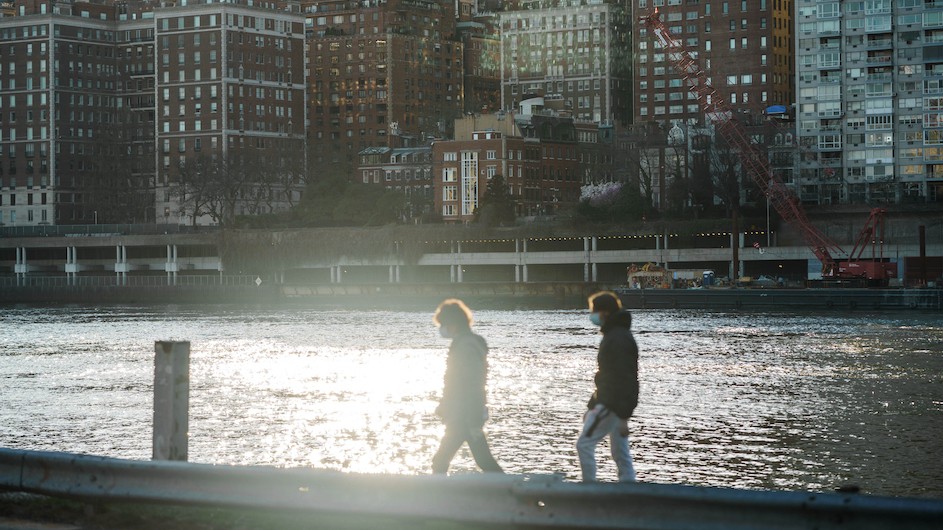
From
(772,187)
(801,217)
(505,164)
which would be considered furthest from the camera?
(505,164)

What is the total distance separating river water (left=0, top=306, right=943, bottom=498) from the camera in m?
23.6

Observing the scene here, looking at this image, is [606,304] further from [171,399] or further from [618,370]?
[171,399]

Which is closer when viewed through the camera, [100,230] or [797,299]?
[797,299]

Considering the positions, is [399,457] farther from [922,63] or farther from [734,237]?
[922,63]

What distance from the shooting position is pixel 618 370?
15.2 metres

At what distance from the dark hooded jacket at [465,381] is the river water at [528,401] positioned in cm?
567

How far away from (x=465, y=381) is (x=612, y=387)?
1.60 metres

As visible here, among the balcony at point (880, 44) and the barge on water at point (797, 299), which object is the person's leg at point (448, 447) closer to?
the barge on water at point (797, 299)

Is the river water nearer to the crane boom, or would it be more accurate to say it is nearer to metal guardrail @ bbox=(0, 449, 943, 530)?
metal guardrail @ bbox=(0, 449, 943, 530)

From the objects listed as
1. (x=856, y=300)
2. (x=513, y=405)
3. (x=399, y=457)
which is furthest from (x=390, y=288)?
(x=399, y=457)

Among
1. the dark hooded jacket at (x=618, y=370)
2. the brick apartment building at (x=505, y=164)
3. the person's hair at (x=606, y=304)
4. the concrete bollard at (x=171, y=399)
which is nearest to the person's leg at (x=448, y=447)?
the dark hooded jacket at (x=618, y=370)

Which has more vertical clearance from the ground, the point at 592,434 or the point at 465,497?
the point at 592,434

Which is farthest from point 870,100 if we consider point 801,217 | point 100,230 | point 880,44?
point 100,230

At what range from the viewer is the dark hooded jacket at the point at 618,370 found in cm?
1517
